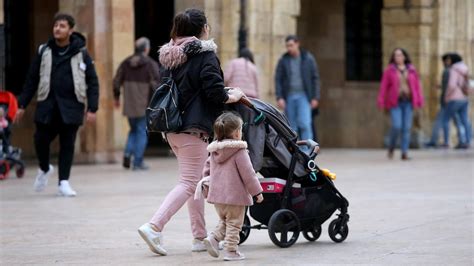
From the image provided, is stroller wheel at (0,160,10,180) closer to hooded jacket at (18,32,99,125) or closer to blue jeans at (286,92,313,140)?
hooded jacket at (18,32,99,125)

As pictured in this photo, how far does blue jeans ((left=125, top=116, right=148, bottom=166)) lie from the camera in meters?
18.6

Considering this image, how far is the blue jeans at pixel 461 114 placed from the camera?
25.0 m

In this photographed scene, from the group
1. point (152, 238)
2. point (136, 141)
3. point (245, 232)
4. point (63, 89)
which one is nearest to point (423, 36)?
point (136, 141)

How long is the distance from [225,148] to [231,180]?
0.70 feet

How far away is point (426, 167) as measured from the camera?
65.0 ft

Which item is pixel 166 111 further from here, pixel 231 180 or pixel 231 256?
pixel 231 256

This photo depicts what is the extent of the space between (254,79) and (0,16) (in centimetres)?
370

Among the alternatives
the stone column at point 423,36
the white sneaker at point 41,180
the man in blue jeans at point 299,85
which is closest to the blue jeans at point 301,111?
the man in blue jeans at point 299,85

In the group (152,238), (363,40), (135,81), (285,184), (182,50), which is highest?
(182,50)

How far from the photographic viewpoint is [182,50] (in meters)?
9.81

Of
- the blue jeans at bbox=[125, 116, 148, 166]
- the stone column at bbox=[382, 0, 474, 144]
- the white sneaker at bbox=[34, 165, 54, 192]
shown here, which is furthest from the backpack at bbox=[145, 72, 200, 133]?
the stone column at bbox=[382, 0, 474, 144]

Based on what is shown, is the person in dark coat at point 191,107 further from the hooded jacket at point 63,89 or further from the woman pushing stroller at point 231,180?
the hooded jacket at point 63,89

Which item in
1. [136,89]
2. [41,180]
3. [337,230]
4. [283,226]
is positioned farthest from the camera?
[136,89]

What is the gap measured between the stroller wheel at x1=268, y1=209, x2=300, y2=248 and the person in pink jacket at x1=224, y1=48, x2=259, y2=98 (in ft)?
29.5
